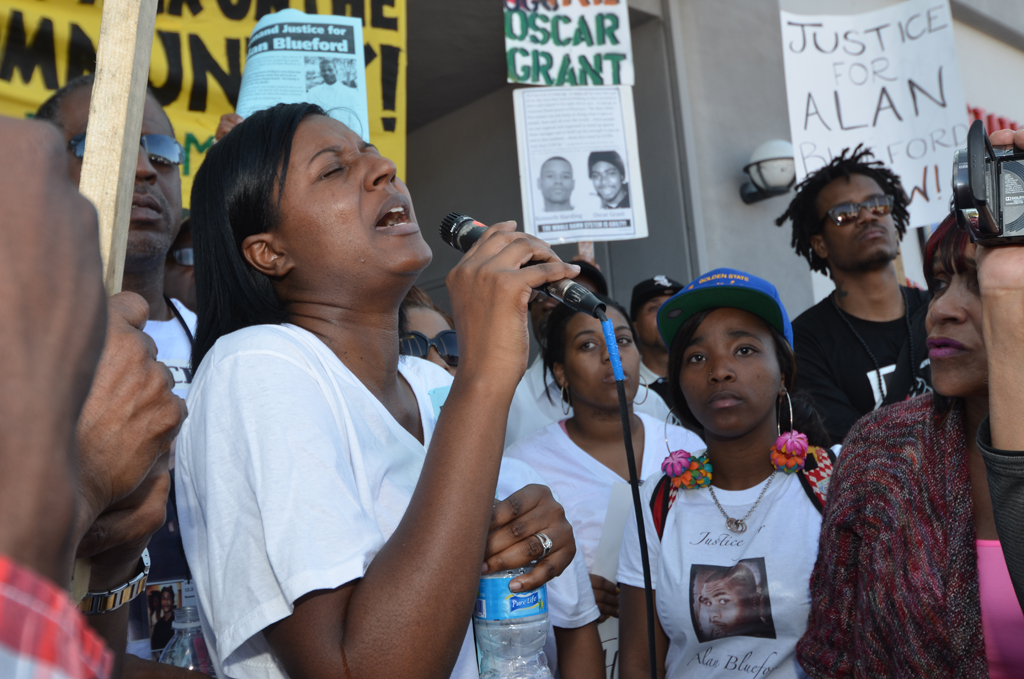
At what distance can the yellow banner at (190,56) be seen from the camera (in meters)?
3.24

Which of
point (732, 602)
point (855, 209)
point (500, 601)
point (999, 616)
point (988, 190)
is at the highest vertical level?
point (855, 209)

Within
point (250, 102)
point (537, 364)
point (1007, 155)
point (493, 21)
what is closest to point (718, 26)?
point (493, 21)

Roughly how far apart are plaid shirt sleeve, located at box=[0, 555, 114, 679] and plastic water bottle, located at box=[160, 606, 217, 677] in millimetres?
1487

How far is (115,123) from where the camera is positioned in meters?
1.06

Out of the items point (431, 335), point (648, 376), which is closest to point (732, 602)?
point (431, 335)

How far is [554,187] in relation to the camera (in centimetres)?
420

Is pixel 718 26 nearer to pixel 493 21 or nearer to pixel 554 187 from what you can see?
pixel 493 21

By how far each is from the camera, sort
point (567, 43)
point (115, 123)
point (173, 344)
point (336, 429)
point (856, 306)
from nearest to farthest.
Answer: point (115, 123) → point (336, 429) → point (173, 344) → point (856, 306) → point (567, 43)

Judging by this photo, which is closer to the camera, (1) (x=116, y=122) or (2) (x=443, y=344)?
(1) (x=116, y=122)

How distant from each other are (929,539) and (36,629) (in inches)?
66.3

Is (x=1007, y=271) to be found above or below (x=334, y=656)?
above

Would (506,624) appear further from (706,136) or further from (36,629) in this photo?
(706,136)

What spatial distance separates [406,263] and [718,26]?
472 cm

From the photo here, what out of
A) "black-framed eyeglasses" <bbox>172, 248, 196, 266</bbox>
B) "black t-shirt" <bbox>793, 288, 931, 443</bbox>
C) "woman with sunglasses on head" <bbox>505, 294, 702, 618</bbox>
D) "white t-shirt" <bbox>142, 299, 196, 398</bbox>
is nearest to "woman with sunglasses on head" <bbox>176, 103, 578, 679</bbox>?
"white t-shirt" <bbox>142, 299, 196, 398</bbox>
